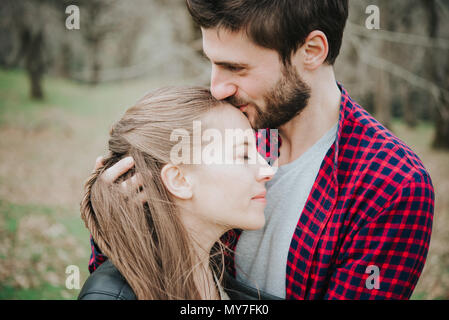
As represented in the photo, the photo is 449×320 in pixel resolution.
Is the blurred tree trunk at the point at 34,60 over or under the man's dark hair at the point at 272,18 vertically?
over

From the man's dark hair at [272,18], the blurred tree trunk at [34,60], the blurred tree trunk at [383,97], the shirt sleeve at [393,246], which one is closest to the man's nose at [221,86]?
the man's dark hair at [272,18]

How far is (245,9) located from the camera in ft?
6.52

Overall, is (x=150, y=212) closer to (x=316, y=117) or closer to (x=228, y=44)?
(x=228, y=44)

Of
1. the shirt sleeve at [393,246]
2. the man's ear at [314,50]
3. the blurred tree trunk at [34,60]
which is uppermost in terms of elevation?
the blurred tree trunk at [34,60]

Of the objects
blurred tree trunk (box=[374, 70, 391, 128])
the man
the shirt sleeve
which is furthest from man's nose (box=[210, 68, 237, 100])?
blurred tree trunk (box=[374, 70, 391, 128])

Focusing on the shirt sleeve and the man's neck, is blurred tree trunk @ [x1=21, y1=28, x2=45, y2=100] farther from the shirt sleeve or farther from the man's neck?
the shirt sleeve

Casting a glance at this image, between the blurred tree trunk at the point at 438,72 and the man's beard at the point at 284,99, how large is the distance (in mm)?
6015

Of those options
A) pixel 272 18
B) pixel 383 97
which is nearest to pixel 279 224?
pixel 272 18

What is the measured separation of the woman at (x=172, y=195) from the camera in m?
1.83

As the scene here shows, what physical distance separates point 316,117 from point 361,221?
773 mm

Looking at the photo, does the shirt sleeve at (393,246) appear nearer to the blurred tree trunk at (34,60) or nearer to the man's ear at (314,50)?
the man's ear at (314,50)

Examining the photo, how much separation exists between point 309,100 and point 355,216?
2.70 feet

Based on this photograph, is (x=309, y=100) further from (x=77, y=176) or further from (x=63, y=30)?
(x=63, y=30)

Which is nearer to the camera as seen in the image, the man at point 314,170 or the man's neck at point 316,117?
the man at point 314,170
